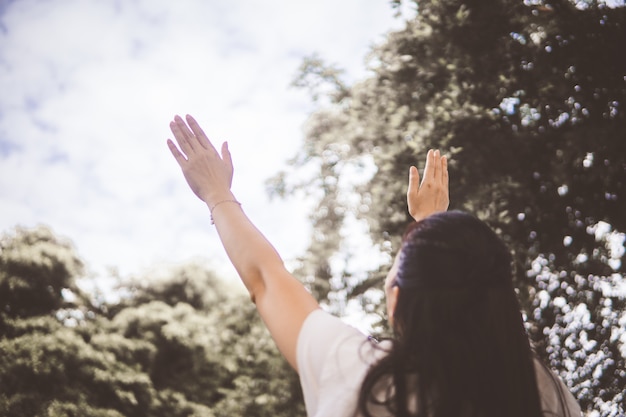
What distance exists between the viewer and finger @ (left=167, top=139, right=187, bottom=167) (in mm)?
1668

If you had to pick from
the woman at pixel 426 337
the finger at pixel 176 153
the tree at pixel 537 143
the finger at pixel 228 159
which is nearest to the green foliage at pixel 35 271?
the tree at pixel 537 143

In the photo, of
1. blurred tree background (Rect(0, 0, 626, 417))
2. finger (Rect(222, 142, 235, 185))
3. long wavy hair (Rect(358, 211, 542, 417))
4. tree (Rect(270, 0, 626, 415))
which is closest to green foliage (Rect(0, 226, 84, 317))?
blurred tree background (Rect(0, 0, 626, 417))

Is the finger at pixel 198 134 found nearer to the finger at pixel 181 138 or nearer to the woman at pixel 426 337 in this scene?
the finger at pixel 181 138

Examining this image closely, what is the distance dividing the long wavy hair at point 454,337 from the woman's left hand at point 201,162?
0.59m

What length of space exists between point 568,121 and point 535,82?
1.11 m

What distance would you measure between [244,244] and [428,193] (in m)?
0.96

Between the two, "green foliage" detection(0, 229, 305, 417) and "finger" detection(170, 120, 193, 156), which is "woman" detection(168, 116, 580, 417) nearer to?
"finger" detection(170, 120, 193, 156)

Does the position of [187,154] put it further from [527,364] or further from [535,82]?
[535,82]

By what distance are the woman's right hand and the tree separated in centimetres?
800

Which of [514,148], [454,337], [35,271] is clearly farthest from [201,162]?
[35,271]

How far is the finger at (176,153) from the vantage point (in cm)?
167

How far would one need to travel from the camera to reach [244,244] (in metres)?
1.31

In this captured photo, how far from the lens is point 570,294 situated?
10773 mm

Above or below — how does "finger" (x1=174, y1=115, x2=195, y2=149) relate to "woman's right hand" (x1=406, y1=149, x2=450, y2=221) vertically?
above
